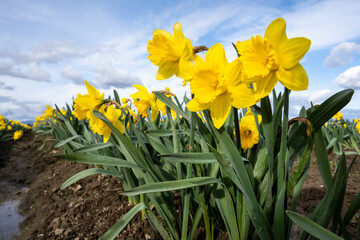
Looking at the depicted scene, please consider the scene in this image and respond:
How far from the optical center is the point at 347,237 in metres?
1.14

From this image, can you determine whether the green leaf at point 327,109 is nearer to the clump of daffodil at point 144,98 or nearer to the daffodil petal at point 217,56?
the daffodil petal at point 217,56

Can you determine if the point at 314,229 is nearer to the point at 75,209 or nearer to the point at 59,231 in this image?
the point at 59,231

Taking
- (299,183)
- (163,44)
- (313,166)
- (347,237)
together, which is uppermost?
(163,44)

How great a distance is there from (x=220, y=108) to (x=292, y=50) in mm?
350

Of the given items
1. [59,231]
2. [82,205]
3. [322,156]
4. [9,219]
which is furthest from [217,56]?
[9,219]

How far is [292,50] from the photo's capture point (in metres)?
0.81

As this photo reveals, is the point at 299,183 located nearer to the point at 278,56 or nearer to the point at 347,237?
the point at 347,237

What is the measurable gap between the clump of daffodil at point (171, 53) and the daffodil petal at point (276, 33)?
32 centimetres

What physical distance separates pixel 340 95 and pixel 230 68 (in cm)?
43

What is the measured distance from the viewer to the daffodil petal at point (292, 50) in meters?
0.79

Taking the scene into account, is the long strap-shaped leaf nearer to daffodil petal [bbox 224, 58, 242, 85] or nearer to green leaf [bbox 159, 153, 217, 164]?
green leaf [bbox 159, 153, 217, 164]

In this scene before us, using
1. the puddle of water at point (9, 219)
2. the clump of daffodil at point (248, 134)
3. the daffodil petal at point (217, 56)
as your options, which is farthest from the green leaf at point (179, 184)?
the puddle of water at point (9, 219)

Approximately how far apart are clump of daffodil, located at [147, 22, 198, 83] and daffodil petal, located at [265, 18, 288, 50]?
0.32m

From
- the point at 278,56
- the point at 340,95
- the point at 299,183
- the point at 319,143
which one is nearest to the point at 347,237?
the point at 299,183
